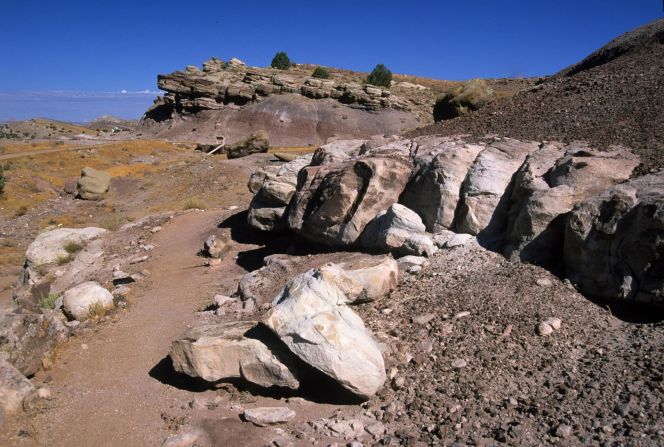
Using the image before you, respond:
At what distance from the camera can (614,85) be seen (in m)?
9.30

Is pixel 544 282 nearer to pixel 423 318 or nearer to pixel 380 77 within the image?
pixel 423 318

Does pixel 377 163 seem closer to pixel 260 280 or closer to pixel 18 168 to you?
pixel 260 280

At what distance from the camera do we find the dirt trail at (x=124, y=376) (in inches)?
204

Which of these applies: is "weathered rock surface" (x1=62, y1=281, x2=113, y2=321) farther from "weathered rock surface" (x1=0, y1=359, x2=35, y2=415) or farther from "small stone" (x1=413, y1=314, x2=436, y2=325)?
"small stone" (x1=413, y1=314, x2=436, y2=325)

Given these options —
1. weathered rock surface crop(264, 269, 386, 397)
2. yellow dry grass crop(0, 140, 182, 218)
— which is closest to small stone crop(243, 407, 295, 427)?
weathered rock surface crop(264, 269, 386, 397)

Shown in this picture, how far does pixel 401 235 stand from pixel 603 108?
4465mm

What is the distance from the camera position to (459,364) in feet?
17.4

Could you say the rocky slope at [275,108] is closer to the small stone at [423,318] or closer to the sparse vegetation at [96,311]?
the sparse vegetation at [96,311]

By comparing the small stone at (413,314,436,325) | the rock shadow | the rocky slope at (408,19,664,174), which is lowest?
the rock shadow

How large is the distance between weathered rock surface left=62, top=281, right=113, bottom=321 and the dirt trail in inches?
16.8

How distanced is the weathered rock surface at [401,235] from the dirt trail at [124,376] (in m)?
3.43

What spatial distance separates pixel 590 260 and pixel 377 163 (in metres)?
4.13

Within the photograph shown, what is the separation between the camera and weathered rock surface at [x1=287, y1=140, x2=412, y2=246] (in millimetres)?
8750

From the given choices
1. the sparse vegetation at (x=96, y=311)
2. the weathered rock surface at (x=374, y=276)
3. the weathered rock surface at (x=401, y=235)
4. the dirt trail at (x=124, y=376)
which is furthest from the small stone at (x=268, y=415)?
the sparse vegetation at (x=96, y=311)
